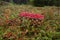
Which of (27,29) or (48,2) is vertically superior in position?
(48,2)

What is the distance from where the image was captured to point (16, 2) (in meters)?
15.1

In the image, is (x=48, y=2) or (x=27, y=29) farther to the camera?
(x=48, y=2)

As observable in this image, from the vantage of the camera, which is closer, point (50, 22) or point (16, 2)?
point (50, 22)

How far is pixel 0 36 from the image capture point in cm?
827

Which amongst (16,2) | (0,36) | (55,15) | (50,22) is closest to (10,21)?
(0,36)

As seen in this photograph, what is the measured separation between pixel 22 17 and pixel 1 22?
3.33ft

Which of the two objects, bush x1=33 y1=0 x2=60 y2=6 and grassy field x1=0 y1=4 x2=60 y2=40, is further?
bush x1=33 y1=0 x2=60 y2=6

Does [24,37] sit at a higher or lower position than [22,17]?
lower

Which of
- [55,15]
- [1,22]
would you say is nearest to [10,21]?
[1,22]

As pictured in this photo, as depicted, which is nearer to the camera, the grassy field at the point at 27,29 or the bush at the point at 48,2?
the grassy field at the point at 27,29

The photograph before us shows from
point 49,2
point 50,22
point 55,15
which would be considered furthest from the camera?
point 49,2

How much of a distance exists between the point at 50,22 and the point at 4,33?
246cm

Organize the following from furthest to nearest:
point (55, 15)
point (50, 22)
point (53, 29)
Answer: point (55, 15)
point (50, 22)
point (53, 29)

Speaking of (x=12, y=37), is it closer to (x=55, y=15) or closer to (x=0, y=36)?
(x=0, y=36)
